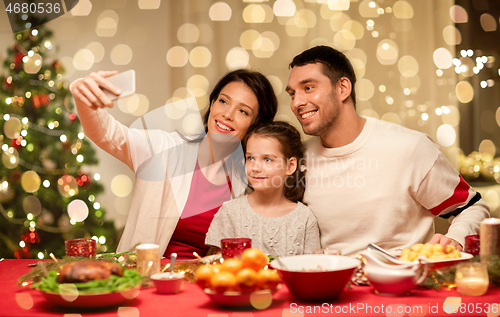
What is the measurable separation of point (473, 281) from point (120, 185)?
2.83m

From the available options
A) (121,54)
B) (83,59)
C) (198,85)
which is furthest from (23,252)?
(198,85)

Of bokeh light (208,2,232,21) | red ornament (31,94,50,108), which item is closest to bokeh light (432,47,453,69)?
bokeh light (208,2,232,21)

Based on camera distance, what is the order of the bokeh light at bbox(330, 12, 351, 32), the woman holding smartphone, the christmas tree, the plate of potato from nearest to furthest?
the plate of potato → the woman holding smartphone → the bokeh light at bbox(330, 12, 351, 32) → the christmas tree

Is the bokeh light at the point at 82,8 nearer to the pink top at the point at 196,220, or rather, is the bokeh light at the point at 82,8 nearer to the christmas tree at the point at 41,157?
the christmas tree at the point at 41,157

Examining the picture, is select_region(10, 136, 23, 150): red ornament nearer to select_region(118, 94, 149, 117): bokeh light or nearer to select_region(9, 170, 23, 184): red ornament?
select_region(9, 170, 23, 184): red ornament

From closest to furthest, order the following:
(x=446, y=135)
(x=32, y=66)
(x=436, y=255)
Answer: (x=436, y=255) < (x=446, y=135) < (x=32, y=66)

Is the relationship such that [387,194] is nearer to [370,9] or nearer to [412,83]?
[412,83]

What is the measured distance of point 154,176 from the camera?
212 centimetres

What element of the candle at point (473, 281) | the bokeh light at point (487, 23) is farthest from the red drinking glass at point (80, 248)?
the bokeh light at point (487, 23)

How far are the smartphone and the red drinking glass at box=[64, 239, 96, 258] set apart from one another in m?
0.51

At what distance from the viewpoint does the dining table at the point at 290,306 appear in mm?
941

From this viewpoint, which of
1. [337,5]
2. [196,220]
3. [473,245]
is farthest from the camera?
[337,5]

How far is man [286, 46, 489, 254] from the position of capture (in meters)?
1.78

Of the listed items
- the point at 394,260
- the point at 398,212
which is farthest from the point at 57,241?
the point at 394,260
